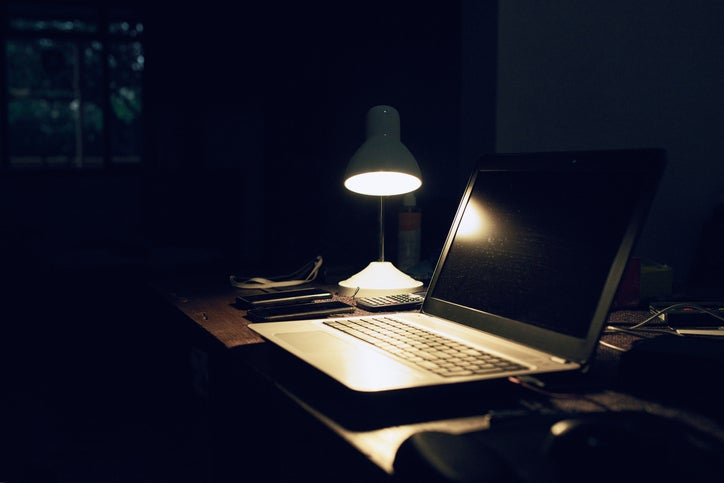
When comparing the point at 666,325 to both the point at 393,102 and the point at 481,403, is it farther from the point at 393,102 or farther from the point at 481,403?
the point at 393,102

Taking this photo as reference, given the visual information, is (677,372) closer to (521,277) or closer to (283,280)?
(521,277)

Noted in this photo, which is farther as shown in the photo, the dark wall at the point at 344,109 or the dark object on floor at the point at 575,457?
the dark wall at the point at 344,109

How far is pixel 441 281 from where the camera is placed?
3.81 ft

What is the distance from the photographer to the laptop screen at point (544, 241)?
2.85 feet

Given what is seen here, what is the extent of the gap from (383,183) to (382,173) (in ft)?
0.08

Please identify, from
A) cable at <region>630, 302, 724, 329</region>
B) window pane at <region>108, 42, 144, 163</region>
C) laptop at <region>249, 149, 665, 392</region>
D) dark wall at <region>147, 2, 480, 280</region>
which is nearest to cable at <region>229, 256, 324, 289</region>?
dark wall at <region>147, 2, 480, 280</region>

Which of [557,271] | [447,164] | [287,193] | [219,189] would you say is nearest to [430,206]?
[447,164]

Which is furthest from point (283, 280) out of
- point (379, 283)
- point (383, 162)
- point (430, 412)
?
point (430, 412)

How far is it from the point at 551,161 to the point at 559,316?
0.81ft

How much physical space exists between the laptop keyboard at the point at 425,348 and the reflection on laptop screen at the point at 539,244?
0.32ft

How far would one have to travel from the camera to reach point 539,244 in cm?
98

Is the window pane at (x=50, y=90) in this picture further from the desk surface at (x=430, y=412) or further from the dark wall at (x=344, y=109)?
the desk surface at (x=430, y=412)

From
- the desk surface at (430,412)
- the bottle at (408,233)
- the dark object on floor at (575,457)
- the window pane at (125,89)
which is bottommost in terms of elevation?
the desk surface at (430,412)

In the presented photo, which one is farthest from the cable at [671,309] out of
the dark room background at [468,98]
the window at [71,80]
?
the window at [71,80]
